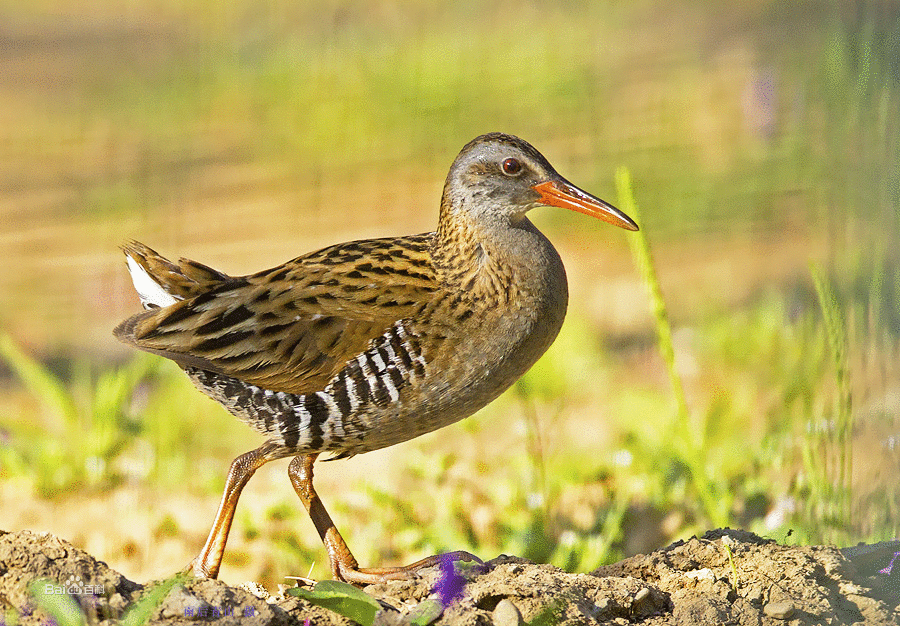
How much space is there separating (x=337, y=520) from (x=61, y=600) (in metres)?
1.89

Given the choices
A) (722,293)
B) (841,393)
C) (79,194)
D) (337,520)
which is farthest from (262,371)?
(722,293)

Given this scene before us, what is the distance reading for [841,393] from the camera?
3.00 meters

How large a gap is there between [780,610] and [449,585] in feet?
2.71

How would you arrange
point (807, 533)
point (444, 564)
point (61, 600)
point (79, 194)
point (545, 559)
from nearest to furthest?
1. point (61, 600)
2. point (444, 564)
3. point (807, 533)
4. point (545, 559)
5. point (79, 194)

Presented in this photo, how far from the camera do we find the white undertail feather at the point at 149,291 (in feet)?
11.2

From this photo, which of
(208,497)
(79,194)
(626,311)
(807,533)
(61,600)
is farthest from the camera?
(626,311)

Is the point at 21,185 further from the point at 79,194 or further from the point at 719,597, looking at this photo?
the point at 719,597

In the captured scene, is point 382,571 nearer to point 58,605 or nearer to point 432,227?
point 58,605

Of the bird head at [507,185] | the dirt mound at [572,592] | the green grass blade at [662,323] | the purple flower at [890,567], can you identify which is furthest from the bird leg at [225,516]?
the purple flower at [890,567]

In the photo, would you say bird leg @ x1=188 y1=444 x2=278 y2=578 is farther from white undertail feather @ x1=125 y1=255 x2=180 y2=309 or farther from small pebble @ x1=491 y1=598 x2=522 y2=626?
small pebble @ x1=491 y1=598 x2=522 y2=626

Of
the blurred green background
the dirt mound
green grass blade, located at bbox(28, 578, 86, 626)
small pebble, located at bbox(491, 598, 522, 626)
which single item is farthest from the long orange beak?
green grass blade, located at bbox(28, 578, 86, 626)

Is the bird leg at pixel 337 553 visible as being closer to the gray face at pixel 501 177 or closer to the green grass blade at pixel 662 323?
the green grass blade at pixel 662 323

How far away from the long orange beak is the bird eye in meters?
0.08

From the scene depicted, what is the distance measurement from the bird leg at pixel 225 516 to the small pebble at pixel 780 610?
149 centimetres
